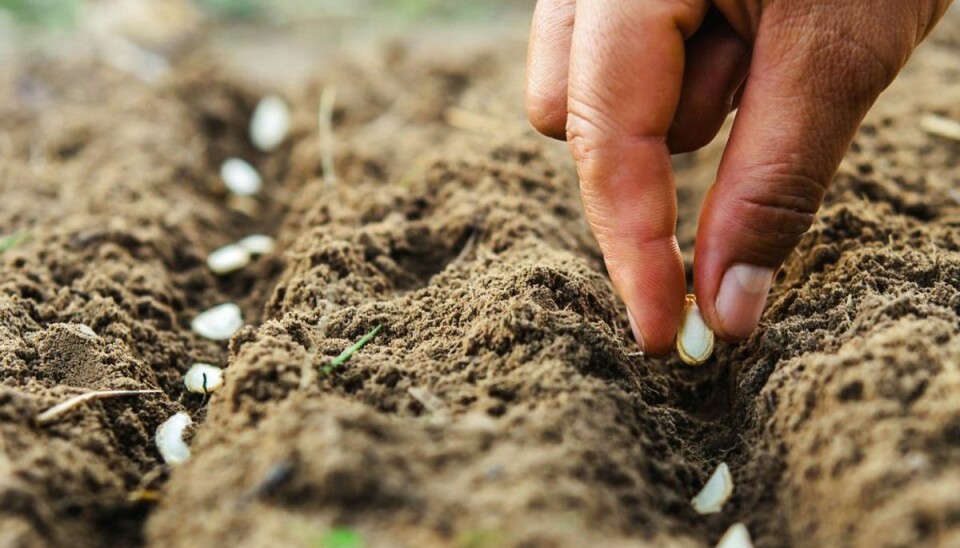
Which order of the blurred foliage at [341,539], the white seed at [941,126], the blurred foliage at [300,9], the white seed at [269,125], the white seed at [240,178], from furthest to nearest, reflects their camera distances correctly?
the blurred foliage at [300,9]
the white seed at [269,125]
the white seed at [240,178]
the white seed at [941,126]
the blurred foliage at [341,539]

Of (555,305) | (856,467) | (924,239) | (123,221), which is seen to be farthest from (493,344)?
(123,221)

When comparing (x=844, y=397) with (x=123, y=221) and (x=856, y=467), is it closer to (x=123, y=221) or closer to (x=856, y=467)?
(x=856, y=467)

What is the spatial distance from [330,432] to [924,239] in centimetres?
132

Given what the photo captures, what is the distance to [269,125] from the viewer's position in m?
3.00

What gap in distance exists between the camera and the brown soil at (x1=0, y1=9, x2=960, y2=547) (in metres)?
1.13

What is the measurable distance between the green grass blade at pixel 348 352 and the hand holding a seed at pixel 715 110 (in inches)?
18.2

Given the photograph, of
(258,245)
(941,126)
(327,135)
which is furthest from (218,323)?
(941,126)

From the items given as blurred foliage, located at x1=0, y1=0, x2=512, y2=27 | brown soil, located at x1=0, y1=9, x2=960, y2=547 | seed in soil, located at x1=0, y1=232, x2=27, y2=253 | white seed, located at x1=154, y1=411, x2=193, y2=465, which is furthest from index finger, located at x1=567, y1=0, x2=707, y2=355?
blurred foliage, located at x1=0, y1=0, x2=512, y2=27

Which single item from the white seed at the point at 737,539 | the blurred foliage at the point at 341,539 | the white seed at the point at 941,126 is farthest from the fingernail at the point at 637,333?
the white seed at the point at 941,126

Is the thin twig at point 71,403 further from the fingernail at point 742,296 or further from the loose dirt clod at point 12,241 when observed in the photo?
the fingernail at point 742,296

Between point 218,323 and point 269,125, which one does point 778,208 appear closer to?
point 218,323

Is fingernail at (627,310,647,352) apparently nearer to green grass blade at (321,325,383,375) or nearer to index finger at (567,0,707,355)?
index finger at (567,0,707,355)

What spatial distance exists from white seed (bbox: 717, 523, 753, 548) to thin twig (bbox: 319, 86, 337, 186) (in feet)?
4.96

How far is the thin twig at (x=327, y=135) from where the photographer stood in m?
2.49
